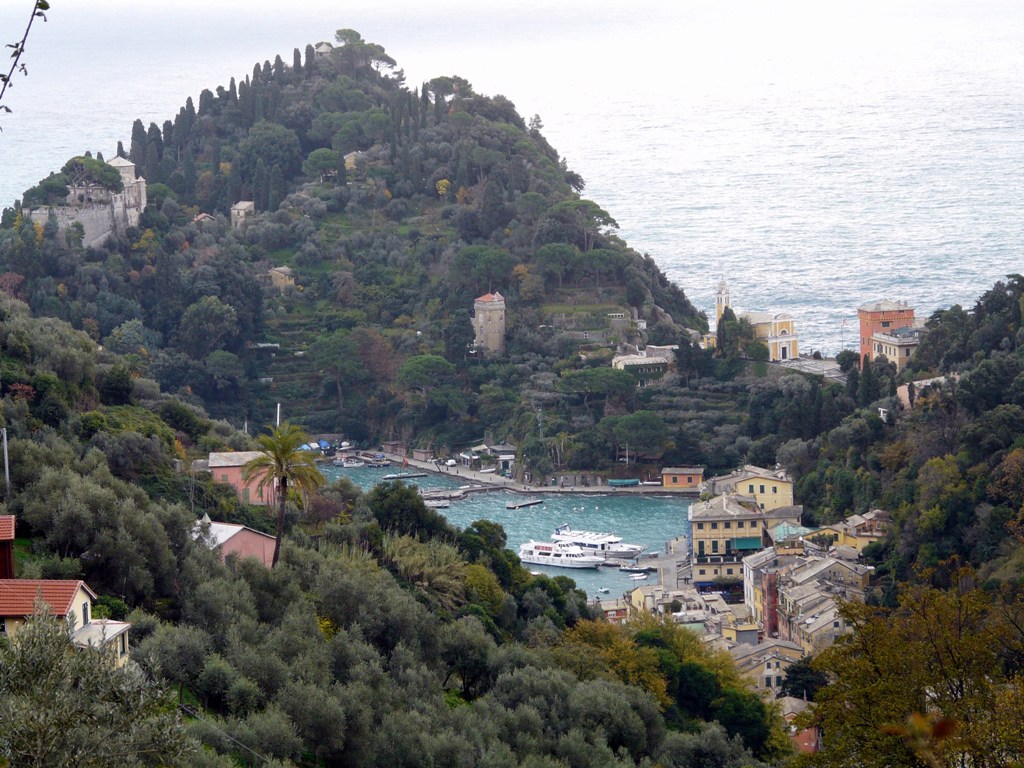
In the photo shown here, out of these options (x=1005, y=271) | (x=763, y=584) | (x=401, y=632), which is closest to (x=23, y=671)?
(x=401, y=632)

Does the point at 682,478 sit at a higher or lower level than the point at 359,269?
lower

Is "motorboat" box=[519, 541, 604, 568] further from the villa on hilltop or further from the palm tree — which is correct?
the villa on hilltop

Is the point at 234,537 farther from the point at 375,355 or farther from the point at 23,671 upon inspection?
the point at 375,355

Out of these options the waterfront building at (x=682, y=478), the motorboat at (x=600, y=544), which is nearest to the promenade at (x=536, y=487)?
the waterfront building at (x=682, y=478)

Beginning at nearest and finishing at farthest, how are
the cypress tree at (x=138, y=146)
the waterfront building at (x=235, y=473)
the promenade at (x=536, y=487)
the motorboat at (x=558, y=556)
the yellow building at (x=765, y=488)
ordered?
1. the waterfront building at (x=235, y=473)
2. the motorboat at (x=558, y=556)
3. the yellow building at (x=765, y=488)
4. the promenade at (x=536, y=487)
5. the cypress tree at (x=138, y=146)

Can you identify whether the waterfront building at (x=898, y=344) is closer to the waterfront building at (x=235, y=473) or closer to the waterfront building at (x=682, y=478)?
the waterfront building at (x=682, y=478)

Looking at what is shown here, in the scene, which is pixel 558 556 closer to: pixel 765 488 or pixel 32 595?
pixel 765 488

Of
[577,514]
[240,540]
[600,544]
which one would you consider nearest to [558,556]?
[600,544]
